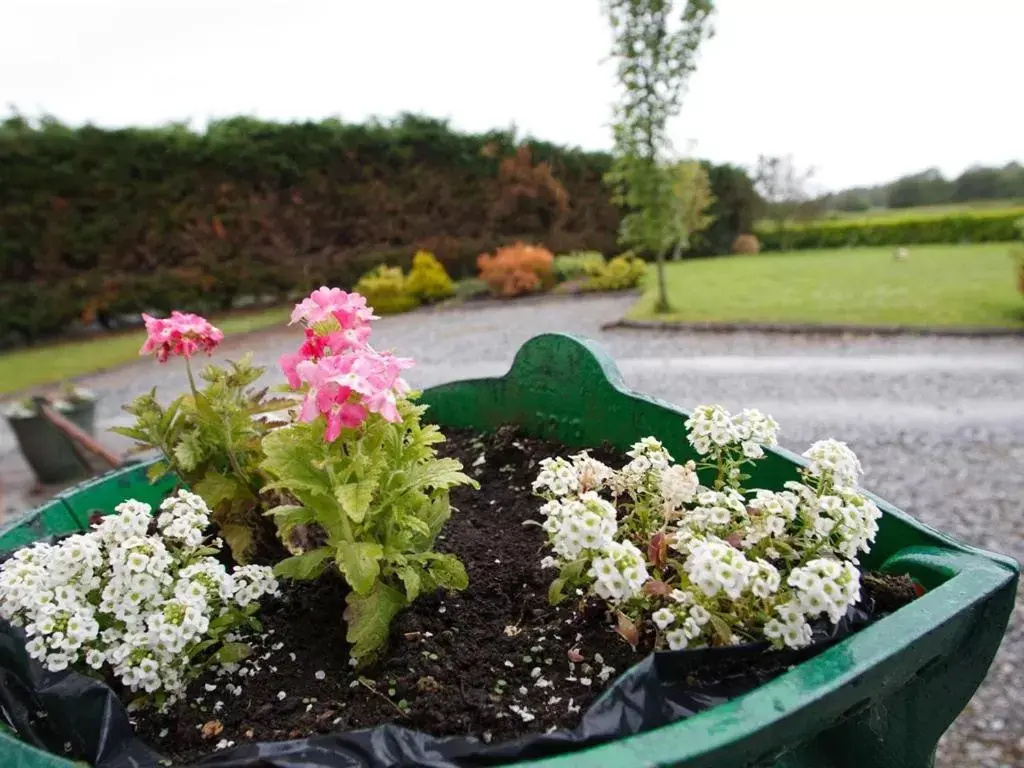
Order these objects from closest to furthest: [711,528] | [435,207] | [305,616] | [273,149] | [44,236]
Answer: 1. [711,528]
2. [305,616]
3. [44,236]
4. [273,149]
5. [435,207]

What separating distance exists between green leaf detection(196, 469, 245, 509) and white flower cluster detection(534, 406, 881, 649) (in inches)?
32.0

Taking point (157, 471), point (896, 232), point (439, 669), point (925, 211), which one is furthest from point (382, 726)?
point (925, 211)

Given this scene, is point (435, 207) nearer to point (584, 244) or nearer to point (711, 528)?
point (584, 244)

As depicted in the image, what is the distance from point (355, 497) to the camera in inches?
45.0

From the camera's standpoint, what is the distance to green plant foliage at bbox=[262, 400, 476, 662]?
1.21m

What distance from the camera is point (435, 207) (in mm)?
14594


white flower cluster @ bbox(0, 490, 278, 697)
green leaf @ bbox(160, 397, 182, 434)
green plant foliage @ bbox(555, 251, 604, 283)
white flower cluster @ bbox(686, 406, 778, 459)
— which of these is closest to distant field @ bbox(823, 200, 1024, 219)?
green plant foliage @ bbox(555, 251, 604, 283)

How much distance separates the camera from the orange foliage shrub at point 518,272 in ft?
42.8

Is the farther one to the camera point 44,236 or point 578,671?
point 44,236

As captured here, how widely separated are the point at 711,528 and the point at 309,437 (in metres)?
0.71

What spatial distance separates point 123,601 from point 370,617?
41cm

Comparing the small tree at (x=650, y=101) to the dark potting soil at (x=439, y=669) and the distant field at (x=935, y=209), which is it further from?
the distant field at (x=935, y=209)

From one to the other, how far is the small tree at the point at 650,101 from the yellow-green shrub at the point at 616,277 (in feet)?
9.69

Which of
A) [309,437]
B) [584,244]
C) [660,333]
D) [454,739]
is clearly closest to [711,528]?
[454,739]
